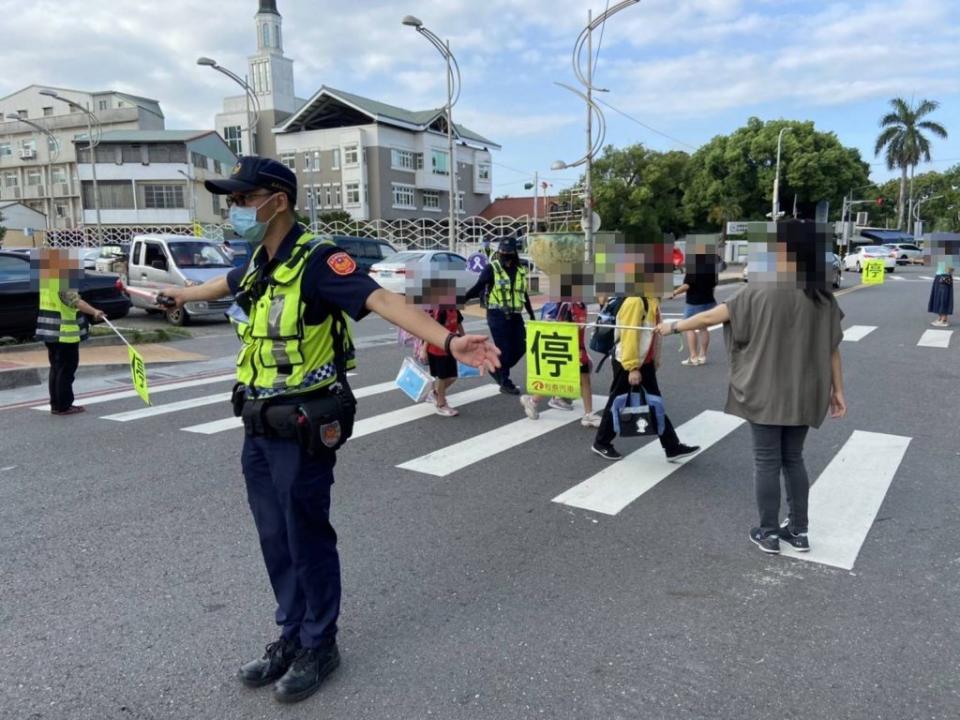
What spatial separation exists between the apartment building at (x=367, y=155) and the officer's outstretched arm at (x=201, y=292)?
5040 cm

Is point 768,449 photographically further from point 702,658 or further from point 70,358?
point 70,358

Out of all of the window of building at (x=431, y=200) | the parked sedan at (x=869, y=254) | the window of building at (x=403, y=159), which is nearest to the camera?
the parked sedan at (x=869, y=254)

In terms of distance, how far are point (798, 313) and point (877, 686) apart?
179cm

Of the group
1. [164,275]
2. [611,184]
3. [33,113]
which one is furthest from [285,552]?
[33,113]

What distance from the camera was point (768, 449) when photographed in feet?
12.9

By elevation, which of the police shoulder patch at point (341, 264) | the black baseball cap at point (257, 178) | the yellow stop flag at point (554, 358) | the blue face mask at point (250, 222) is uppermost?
the black baseball cap at point (257, 178)

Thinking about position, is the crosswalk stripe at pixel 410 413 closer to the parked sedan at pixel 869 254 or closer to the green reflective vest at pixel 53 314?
the green reflective vest at pixel 53 314

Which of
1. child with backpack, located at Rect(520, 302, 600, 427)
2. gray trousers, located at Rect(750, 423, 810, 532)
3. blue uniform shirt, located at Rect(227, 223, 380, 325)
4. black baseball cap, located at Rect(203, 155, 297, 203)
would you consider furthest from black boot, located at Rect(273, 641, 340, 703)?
child with backpack, located at Rect(520, 302, 600, 427)

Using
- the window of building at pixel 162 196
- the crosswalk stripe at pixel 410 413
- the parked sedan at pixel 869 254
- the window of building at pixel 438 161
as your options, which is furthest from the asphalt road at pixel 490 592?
the window of building at pixel 162 196

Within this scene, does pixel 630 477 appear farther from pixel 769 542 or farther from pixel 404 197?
pixel 404 197

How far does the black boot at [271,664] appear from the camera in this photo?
2834 mm

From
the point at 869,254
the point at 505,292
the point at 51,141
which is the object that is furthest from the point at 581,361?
the point at 51,141

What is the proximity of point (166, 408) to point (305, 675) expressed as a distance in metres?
5.73

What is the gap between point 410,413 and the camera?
7520mm
